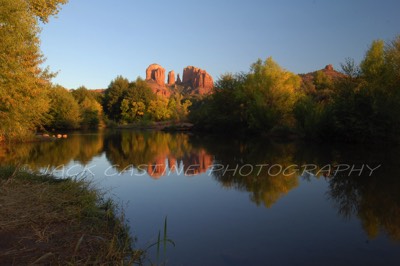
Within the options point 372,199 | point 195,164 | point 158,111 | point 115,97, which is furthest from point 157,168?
point 115,97

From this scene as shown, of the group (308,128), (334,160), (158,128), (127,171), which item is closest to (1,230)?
(127,171)

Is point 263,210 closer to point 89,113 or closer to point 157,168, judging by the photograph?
point 157,168

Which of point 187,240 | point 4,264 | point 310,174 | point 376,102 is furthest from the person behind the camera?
point 376,102

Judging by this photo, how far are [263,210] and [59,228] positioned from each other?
16.7 feet

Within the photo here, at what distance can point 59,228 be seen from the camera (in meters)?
5.68

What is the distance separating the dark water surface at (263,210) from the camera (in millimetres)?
5809

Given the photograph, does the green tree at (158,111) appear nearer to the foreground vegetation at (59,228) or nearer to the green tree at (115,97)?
the green tree at (115,97)

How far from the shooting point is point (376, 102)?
2653 cm

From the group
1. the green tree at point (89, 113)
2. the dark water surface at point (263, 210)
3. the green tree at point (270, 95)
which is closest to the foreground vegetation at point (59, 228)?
the dark water surface at point (263, 210)

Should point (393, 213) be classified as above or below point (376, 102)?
below

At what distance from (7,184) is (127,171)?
697 cm

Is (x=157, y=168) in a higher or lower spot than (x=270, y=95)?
lower

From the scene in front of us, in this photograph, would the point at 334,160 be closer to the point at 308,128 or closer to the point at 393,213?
the point at 393,213

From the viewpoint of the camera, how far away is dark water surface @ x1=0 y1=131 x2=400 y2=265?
229 inches
